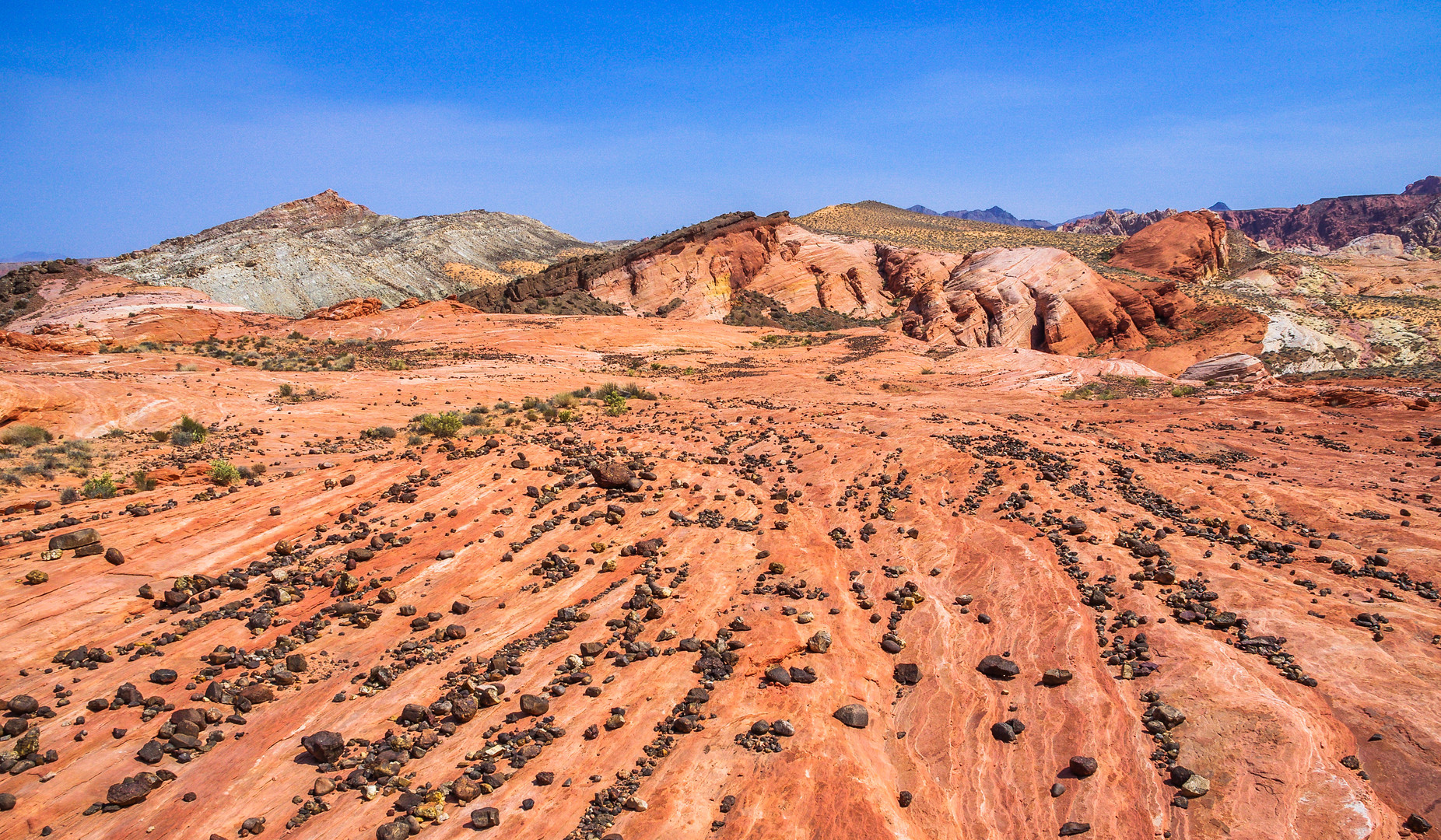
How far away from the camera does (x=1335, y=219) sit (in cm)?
14225

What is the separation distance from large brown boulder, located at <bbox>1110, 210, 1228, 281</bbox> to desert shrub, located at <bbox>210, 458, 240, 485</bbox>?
58404mm

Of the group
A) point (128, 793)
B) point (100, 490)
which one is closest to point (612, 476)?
point (128, 793)

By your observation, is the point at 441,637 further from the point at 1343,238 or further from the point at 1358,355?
the point at 1343,238

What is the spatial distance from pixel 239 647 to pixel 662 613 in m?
5.03

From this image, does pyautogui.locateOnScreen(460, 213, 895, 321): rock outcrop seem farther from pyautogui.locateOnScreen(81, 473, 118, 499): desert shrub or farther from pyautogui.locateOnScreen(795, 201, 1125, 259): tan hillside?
pyautogui.locateOnScreen(81, 473, 118, 499): desert shrub

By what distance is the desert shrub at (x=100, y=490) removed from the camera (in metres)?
11.2

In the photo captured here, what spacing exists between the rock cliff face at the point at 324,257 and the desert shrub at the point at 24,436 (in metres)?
47.8

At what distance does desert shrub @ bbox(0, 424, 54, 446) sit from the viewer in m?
14.0

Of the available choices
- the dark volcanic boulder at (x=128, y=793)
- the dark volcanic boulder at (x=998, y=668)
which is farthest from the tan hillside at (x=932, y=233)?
the dark volcanic boulder at (x=128, y=793)

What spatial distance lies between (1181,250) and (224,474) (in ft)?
208

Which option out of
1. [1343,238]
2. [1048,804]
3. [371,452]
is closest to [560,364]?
[371,452]

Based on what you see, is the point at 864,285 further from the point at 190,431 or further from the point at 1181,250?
the point at 190,431

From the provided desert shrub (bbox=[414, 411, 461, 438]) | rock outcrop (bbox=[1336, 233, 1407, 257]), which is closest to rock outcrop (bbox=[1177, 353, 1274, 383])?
desert shrub (bbox=[414, 411, 461, 438])

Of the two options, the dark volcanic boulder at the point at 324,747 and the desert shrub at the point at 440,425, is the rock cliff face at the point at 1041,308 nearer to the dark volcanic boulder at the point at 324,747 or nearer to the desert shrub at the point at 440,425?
the desert shrub at the point at 440,425
